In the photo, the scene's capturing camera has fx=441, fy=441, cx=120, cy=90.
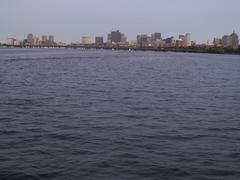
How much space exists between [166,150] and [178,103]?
1229 cm

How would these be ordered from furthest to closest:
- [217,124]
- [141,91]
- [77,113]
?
1. [141,91]
2. [77,113]
3. [217,124]

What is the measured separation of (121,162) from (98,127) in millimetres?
5424

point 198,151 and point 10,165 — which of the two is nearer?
point 10,165

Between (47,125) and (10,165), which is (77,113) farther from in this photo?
(10,165)

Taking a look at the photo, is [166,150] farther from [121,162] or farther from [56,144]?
[56,144]

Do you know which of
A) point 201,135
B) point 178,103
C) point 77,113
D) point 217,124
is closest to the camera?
point 201,135

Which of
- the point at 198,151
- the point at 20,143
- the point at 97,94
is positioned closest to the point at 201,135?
the point at 198,151

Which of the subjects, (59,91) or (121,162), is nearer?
(121,162)

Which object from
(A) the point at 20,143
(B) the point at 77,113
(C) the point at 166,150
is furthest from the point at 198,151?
(B) the point at 77,113

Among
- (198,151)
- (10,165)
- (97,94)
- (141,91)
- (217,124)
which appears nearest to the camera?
(10,165)

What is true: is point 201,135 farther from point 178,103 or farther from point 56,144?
point 178,103

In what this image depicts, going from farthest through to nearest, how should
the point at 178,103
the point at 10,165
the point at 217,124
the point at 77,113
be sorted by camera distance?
1. the point at 178,103
2. the point at 77,113
3. the point at 217,124
4. the point at 10,165

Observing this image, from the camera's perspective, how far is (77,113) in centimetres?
2316

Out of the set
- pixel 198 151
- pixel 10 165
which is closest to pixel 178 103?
pixel 198 151
